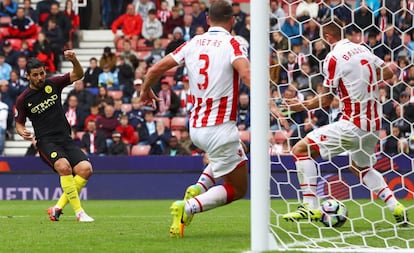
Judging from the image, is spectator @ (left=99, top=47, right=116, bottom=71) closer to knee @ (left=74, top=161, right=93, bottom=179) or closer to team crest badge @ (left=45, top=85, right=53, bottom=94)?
team crest badge @ (left=45, top=85, right=53, bottom=94)

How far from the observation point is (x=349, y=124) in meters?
11.0

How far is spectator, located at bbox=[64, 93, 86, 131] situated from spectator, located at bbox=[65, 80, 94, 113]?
0.09 metres

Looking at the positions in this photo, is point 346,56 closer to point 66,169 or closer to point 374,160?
point 374,160

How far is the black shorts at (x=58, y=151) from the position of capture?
41.0ft

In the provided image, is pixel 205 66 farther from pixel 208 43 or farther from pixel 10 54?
pixel 10 54

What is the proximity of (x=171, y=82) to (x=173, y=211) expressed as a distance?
45.6 feet

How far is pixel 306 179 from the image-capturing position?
11.1 metres

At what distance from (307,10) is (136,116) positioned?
10.6 metres

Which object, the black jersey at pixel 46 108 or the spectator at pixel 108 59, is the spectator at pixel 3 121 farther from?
the black jersey at pixel 46 108

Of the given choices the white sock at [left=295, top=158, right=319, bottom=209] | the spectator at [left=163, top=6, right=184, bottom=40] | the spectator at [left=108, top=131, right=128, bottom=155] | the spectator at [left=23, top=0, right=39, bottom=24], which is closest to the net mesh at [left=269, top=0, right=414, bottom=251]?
the white sock at [left=295, top=158, right=319, bottom=209]

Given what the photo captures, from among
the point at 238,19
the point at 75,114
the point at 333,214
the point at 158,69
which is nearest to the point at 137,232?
the point at 158,69

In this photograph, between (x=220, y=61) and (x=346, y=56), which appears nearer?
(x=220, y=61)

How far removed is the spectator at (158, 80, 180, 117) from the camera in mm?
22078

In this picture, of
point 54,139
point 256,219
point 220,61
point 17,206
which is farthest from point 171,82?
point 256,219
